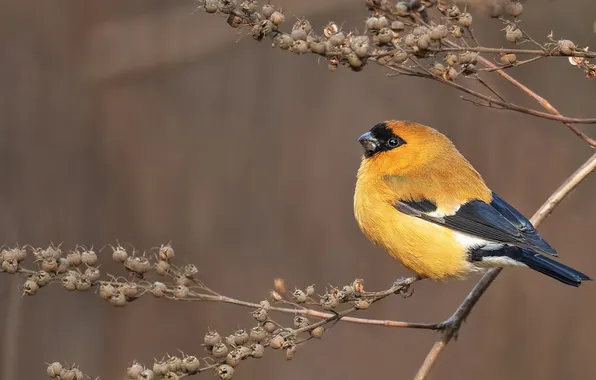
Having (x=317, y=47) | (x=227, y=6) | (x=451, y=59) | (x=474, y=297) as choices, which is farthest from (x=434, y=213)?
(x=227, y=6)

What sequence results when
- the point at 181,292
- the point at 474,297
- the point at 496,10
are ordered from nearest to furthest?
1. the point at 496,10
2. the point at 181,292
3. the point at 474,297

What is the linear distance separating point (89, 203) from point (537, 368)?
380 cm

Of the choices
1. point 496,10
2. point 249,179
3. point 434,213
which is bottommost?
point 249,179

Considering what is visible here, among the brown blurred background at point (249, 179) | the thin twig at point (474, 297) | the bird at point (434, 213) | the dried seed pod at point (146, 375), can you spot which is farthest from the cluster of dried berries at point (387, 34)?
the brown blurred background at point (249, 179)

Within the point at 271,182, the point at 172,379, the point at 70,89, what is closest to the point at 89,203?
the point at 70,89

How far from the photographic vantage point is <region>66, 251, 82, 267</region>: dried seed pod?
8.61 feet

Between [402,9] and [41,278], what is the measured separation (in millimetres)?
1388

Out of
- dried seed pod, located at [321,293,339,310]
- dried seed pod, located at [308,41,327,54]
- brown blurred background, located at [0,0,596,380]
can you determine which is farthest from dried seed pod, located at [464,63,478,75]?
brown blurred background, located at [0,0,596,380]

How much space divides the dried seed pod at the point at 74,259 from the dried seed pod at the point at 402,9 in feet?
4.11

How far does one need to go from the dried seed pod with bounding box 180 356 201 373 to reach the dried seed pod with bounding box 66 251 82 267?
0.47m

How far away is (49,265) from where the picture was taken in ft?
8.46

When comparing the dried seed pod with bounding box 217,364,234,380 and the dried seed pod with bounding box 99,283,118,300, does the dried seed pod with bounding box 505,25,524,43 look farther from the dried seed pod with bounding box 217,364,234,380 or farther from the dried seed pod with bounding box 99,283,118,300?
the dried seed pod with bounding box 99,283,118,300

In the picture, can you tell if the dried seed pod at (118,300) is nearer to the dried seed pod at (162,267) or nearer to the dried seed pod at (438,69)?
the dried seed pod at (162,267)

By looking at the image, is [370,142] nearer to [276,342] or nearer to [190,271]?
[190,271]
